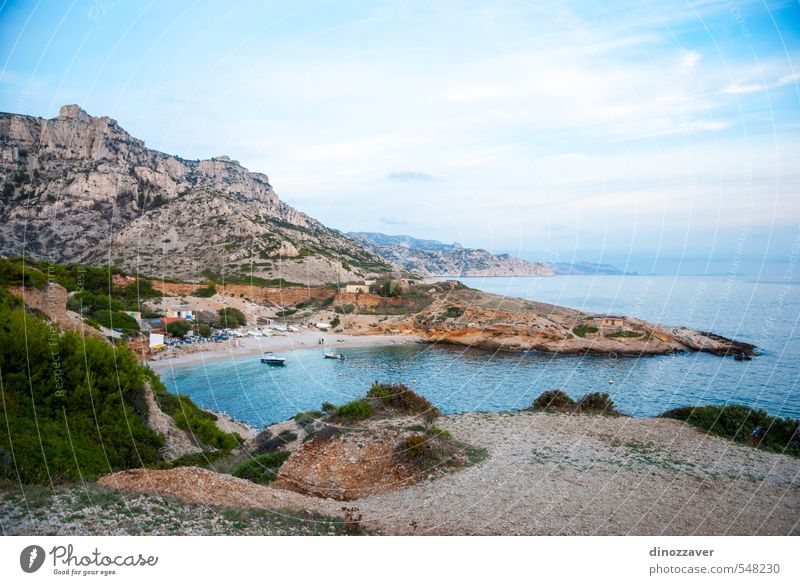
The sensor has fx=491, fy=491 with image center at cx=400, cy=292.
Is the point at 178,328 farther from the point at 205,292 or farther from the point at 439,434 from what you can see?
the point at 439,434

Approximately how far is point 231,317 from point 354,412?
33980 millimetres

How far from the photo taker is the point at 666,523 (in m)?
6.03

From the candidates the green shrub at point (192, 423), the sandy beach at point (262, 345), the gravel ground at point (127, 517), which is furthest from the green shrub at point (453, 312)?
the gravel ground at point (127, 517)

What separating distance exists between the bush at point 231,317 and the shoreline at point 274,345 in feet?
12.5

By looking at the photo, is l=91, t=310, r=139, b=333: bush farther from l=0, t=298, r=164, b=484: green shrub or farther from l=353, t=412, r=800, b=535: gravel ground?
l=353, t=412, r=800, b=535: gravel ground

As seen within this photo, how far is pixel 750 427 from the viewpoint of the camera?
1115 cm

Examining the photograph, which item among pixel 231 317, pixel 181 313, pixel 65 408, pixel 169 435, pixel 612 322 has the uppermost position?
pixel 612 322

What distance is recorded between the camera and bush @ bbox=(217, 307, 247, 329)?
41.1 metres

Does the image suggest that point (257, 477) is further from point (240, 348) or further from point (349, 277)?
point (349, 277)

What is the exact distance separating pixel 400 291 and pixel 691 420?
38958 millimetres

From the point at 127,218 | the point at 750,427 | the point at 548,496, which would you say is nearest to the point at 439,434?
the point at 548,496

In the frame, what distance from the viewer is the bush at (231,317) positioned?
41.1 m

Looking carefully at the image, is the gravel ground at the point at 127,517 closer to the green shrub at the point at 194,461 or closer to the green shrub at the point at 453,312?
the green shrub at the point at 194,461
